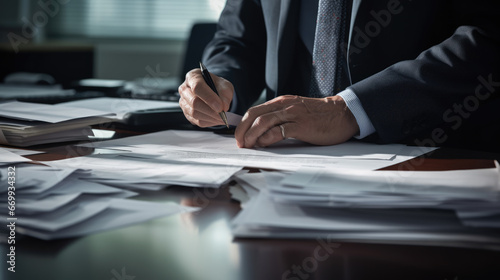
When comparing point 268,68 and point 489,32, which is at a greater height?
point 489,32

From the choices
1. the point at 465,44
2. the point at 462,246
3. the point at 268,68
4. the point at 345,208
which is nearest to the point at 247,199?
the point at 345,208

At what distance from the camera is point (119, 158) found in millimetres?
743

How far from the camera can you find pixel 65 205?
19.4 inches

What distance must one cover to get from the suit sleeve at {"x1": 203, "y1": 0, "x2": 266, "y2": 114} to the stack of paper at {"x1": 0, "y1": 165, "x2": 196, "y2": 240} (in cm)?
78

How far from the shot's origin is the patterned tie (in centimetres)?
121

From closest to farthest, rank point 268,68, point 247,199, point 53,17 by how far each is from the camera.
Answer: point 247,199
point 268,68
point 53,17

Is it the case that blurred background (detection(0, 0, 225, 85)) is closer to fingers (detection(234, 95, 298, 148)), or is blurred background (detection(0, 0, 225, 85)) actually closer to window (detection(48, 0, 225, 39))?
window (detection(48, 0, 225, 39))

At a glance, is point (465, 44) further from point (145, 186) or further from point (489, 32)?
point (145, 186)

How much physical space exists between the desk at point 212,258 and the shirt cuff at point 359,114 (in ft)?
1.63

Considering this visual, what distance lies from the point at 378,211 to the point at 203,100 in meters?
0.53

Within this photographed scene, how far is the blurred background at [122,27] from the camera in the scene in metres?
3.88

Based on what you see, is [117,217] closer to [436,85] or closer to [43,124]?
[43,124]

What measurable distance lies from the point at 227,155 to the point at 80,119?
0.34 metres

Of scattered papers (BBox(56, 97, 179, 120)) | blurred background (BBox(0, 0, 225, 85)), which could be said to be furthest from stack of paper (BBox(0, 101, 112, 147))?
blurred background (BBox(0, 0, 225, 85))
